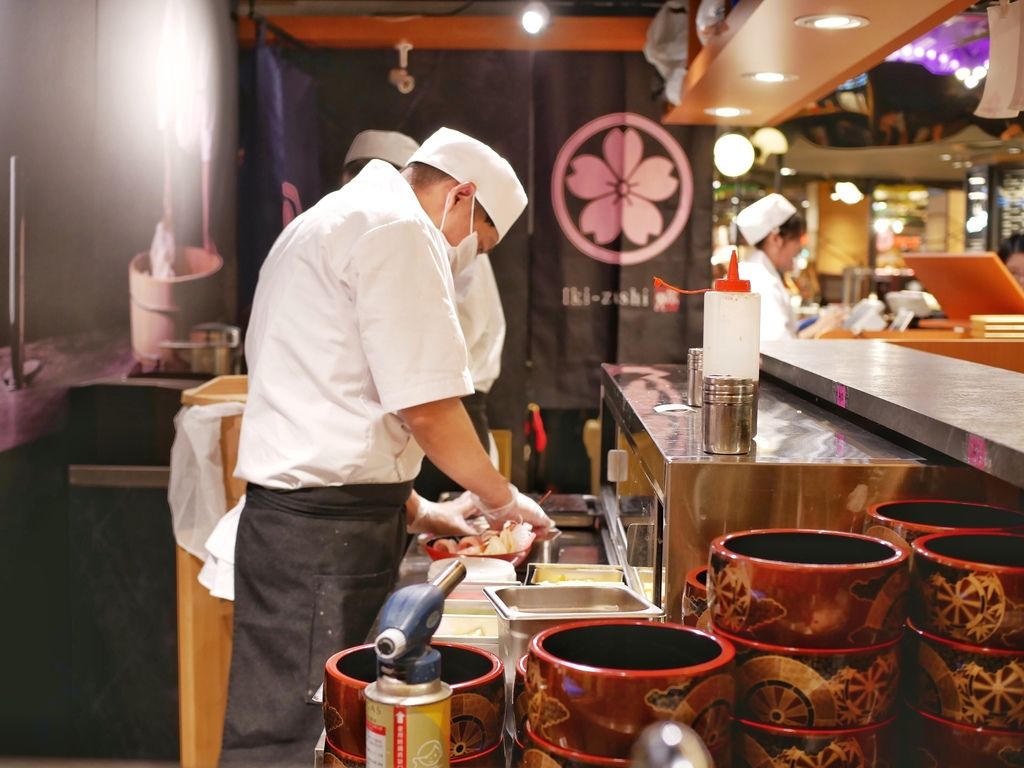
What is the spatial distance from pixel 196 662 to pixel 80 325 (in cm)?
116

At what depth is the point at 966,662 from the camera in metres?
1.12

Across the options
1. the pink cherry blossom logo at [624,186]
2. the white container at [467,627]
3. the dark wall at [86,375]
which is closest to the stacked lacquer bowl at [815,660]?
the white container at [467,627]

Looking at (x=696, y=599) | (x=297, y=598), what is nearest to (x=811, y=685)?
(x=696, y=599)

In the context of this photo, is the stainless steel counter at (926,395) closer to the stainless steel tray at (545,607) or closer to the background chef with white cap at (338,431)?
the stainless steel tray at (545,607)

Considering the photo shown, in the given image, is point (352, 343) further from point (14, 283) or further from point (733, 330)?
point (14, 283)

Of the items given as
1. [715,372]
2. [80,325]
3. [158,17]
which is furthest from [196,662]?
[715,372]

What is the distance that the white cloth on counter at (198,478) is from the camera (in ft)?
11.7

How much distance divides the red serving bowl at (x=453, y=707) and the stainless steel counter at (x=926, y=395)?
0.59m

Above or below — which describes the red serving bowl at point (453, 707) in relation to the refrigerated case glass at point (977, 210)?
below

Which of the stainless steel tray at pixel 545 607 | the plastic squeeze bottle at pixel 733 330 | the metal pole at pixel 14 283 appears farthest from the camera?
the metal pole at pixel 14 283

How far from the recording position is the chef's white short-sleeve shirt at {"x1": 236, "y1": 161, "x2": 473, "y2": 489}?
226 cm

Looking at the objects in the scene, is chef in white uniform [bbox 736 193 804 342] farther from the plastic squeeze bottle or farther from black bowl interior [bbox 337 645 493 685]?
black bowl interior [bbox 337 645 493 685]

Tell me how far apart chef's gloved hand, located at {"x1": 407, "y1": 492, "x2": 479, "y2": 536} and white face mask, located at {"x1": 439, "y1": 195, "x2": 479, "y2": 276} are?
2.03 ft

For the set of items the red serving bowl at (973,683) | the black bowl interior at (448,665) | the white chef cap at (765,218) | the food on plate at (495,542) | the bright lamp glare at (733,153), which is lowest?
the food on plate at (495,542)
